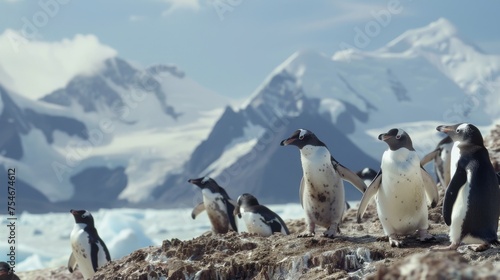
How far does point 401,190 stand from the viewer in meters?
6.80

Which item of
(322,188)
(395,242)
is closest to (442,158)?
(322,188)

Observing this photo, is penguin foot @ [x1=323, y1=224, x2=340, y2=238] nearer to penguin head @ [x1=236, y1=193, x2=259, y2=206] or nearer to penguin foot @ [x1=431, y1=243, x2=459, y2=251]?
penguin foot @ [x1=431, y1=243, x2=459, y2=251]

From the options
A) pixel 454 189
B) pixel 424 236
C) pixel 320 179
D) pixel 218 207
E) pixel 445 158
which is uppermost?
pixel 218 207

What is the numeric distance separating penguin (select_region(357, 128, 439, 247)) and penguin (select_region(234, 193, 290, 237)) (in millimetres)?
2869

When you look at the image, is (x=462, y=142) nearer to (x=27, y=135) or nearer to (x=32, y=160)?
(x=32, y=160)

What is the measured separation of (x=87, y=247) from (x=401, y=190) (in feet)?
17.5

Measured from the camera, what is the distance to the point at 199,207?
1327 centimetres

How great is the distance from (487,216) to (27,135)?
533 ft

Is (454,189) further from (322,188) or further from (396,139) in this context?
(322,188)

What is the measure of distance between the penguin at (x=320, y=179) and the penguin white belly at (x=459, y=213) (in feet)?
5.58

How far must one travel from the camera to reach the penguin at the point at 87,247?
413 inches

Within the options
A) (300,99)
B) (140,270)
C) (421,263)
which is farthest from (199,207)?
(300,99)

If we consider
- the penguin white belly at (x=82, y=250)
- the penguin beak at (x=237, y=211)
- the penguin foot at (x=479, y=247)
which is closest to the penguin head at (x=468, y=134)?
the penguin foot at (x=479, y=247)

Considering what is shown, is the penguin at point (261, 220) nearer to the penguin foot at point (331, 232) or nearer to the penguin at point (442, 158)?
the penguin foot at point (331, 232)
